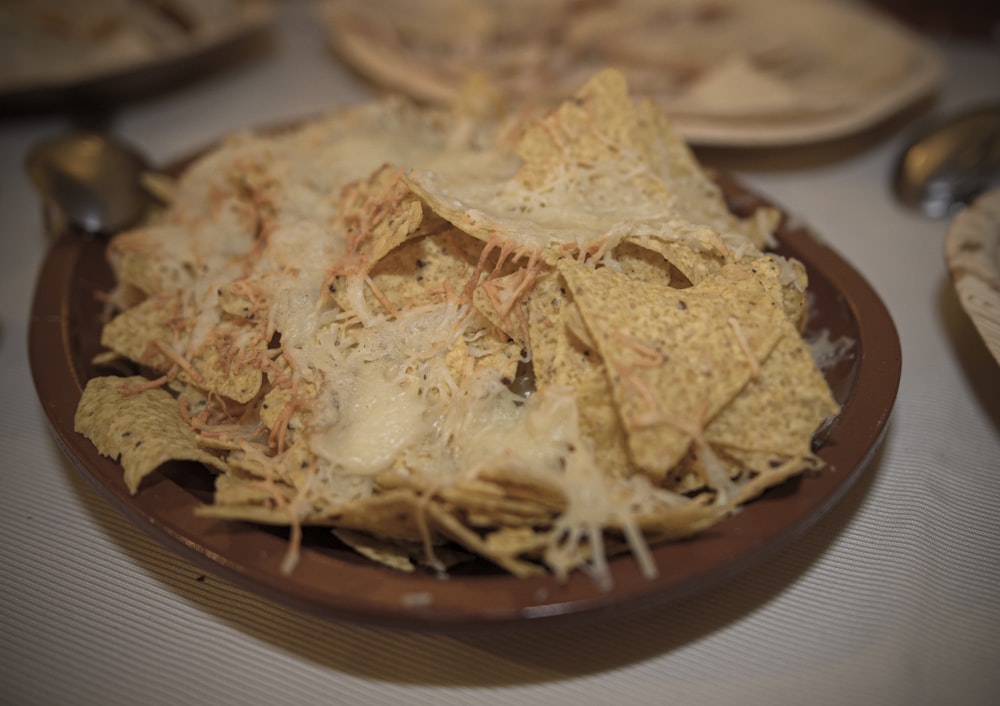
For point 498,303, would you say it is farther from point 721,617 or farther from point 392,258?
point 721,617

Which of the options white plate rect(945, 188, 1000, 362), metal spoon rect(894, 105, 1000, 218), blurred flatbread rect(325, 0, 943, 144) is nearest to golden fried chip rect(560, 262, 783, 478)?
white plate rect(945, 188, 1000, 362)

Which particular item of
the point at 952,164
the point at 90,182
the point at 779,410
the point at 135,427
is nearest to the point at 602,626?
the point at 779,410

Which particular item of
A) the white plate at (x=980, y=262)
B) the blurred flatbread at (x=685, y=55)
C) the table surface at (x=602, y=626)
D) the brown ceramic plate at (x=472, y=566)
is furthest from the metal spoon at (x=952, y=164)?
the brown ceramic plate at (x=472, y=566)

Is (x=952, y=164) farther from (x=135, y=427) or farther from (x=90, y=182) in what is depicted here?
(x=90, y=182)

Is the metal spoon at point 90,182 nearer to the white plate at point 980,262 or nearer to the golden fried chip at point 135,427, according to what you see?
the golden fried chip at point 135,427

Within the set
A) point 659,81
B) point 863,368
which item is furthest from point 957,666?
point 659,81
